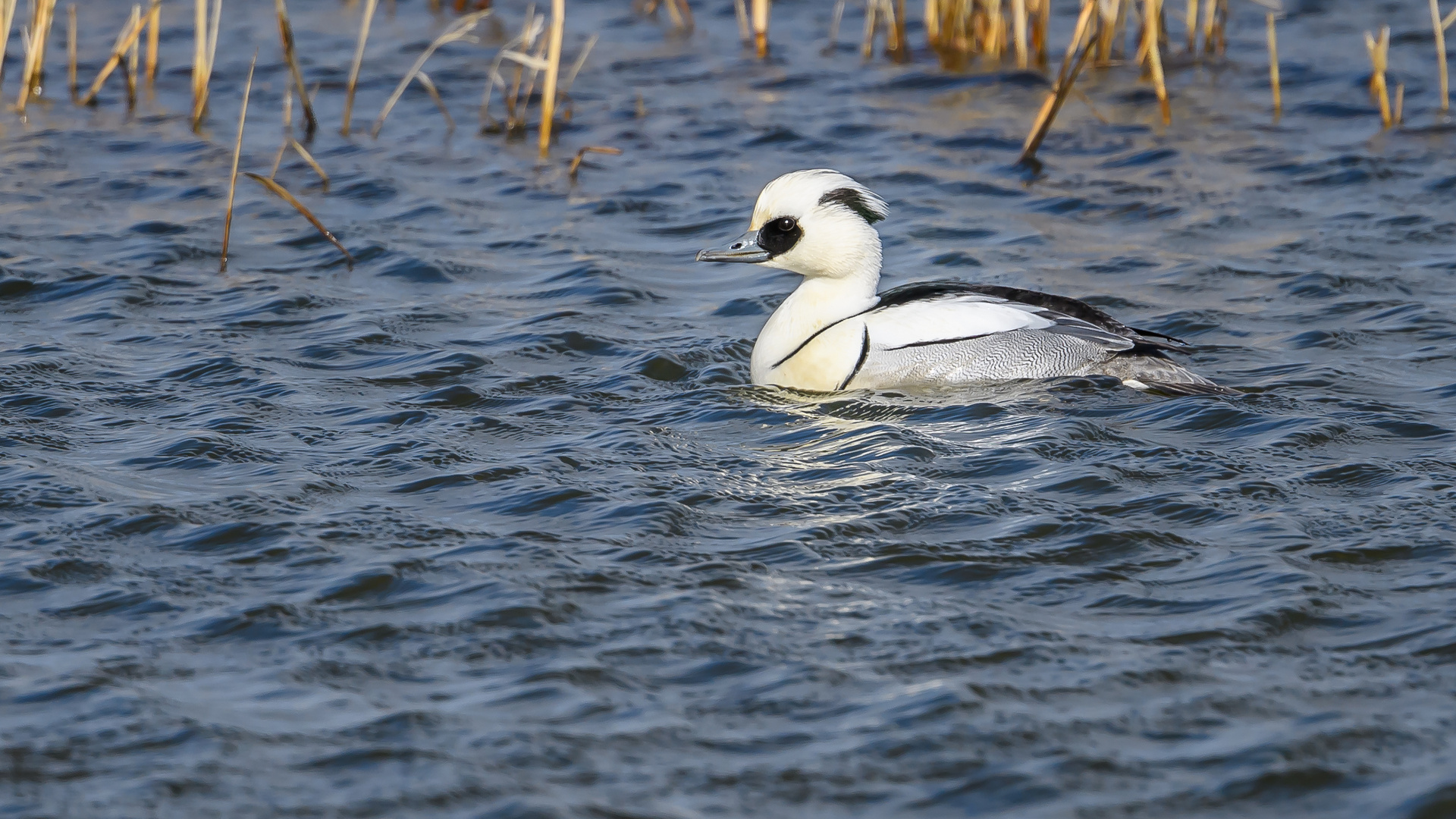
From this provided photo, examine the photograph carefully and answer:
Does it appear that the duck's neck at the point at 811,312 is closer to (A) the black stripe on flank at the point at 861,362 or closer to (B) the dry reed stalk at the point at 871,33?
(A) the black stripe on flank at the point at 861,362

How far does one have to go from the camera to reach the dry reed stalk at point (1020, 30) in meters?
12.6

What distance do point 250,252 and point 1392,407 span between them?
6.40m

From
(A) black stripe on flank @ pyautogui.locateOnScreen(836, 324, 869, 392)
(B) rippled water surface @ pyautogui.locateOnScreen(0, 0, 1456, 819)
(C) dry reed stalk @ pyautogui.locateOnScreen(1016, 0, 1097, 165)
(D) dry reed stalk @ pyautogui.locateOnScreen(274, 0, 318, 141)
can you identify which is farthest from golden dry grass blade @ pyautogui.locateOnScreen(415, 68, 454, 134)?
(A) black stripe on flank @ pyautogui.locateOnScreen(836, 324, 869, 392)

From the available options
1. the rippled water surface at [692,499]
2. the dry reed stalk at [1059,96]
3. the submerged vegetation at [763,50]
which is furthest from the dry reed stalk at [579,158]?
the dry reed stalk at [1059,96]

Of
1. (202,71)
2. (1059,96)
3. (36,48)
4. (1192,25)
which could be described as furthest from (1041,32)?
(36,48)

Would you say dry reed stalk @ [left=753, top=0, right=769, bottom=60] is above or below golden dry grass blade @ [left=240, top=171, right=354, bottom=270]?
above

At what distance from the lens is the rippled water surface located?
165 inches

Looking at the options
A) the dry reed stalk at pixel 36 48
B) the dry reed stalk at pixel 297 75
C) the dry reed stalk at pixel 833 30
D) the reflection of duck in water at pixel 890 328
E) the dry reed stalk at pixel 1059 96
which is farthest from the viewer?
the dry reed stalk at pixel 833 30

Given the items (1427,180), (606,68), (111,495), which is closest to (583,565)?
(111,495)

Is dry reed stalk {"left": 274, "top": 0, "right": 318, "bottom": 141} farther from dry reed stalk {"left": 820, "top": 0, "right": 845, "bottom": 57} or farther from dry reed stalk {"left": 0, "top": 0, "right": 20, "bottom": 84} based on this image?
dry reed stalk {"left": 820, "top": 0, "right": 845, "bottom": 57}

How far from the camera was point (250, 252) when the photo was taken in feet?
31.1

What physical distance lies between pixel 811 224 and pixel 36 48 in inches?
290

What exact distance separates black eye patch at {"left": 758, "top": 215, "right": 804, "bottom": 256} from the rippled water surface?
0.68 meters

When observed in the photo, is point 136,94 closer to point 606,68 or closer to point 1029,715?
point 606,68
